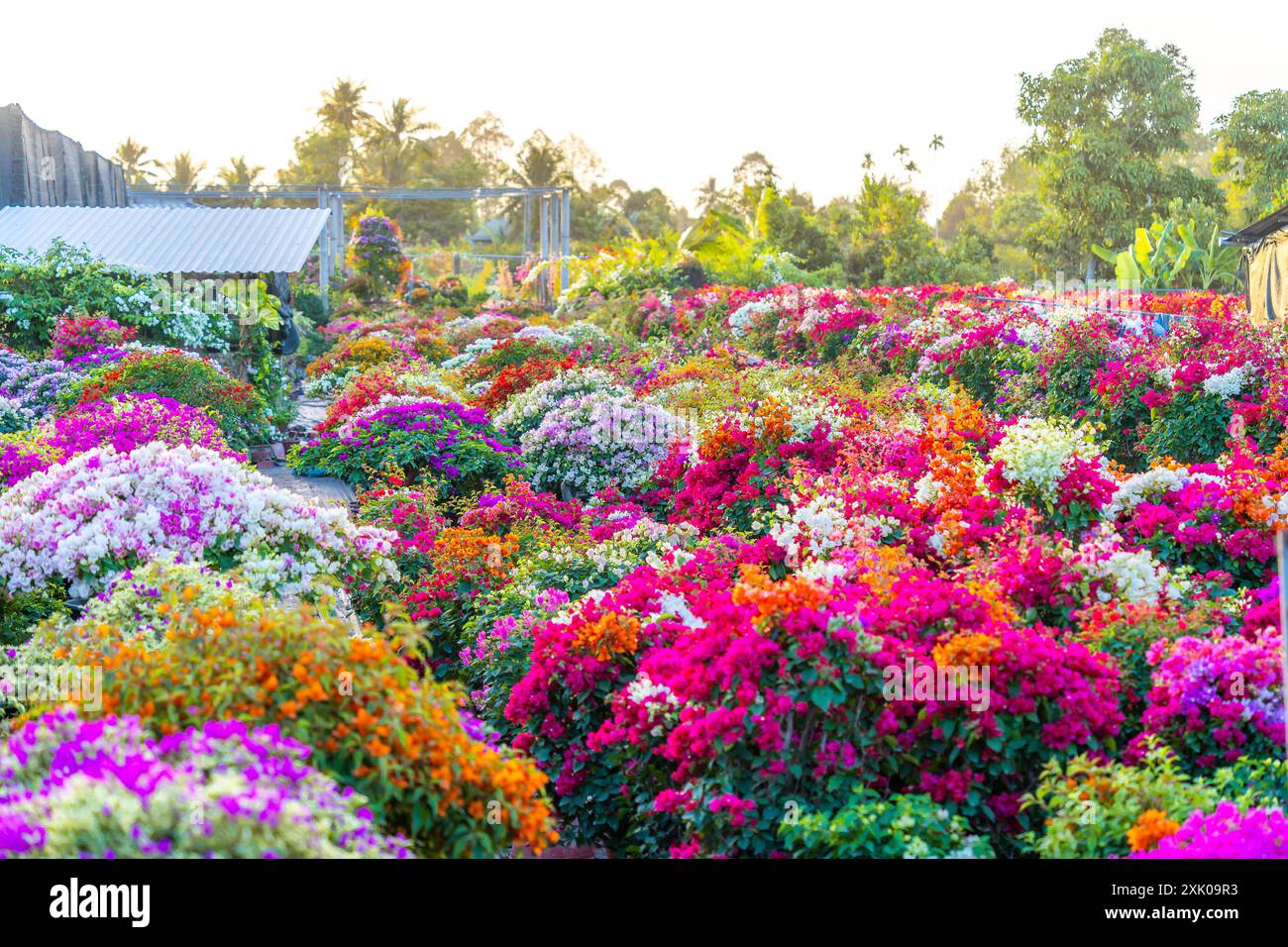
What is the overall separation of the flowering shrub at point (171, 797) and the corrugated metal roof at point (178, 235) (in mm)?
14312

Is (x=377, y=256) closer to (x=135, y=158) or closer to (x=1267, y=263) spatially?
(x=1267, y=263)

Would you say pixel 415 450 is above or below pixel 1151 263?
below

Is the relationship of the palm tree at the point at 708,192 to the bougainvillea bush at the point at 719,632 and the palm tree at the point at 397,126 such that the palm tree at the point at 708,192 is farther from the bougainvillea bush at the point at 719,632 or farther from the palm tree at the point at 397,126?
the bougainvillea bush at the point at 719,632

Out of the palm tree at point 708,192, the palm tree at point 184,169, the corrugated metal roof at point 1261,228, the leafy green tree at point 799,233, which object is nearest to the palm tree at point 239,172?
the palm tree at point 184,169

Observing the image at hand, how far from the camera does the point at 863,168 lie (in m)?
36.3

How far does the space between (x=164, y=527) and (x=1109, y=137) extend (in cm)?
3548

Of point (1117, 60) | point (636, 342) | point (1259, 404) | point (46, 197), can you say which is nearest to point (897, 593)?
point (1259, 404)

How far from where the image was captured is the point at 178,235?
65.5 feet

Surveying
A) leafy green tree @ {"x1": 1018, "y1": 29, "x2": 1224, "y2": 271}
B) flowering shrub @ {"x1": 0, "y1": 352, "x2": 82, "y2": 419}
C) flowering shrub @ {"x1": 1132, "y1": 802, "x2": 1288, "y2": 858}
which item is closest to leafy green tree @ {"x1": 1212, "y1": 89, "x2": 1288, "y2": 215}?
leafy green tree @ {"x1": 1018, "y1": 29, "x2": 1224, "y2": 271}

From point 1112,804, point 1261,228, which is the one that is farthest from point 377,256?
point 1112,804

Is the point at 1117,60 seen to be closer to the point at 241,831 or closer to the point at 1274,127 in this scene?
the point at 1274,127

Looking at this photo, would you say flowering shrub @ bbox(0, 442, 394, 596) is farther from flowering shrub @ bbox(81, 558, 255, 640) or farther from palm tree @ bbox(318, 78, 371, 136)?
palm tree @ bbox(318, 78, 371, 136)

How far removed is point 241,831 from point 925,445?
5797 mm

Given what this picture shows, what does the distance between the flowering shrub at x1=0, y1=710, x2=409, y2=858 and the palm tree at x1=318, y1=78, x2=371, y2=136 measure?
71148 millimetres
